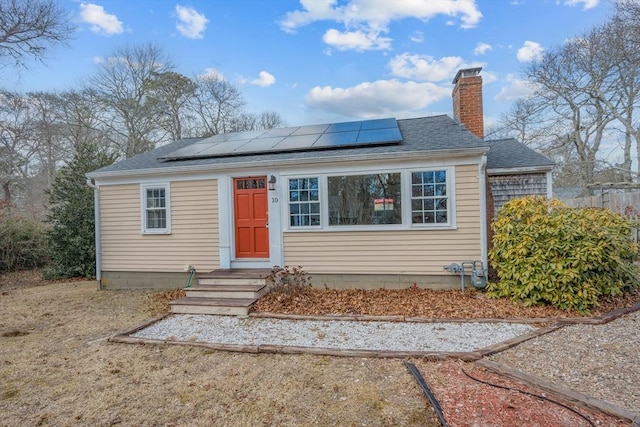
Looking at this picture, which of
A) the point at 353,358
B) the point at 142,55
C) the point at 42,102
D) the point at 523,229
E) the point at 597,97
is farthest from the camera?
the point at 142,55

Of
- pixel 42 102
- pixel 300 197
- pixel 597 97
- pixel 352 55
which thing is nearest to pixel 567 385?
pixel 300 197

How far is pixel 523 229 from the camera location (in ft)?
18.0

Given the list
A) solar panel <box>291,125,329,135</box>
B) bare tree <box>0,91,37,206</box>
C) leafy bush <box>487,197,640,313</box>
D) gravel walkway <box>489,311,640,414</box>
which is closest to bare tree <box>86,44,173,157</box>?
bare tree <box>0,91,37,206</box>

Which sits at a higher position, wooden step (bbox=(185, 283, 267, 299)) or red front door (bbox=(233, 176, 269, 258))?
red front door (bbox=(233, 176, 269, 258))

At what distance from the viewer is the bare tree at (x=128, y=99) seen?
60.4 ft

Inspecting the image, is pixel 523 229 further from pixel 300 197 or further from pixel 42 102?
pixel 42 102

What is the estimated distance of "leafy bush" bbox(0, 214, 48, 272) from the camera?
10.6 meters

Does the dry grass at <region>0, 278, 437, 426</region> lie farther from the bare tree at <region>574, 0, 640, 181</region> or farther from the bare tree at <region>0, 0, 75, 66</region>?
the bare tree at <region>574, 0, 640, 181</region>

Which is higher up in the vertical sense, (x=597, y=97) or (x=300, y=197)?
(x=597, y=97)

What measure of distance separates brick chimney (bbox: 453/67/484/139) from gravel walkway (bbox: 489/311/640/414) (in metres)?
5.32

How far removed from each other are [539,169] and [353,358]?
5869mm

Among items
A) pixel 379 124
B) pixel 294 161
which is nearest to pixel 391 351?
pixel 294 161

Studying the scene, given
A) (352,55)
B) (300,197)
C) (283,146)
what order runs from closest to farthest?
(300,197), (283,146), (352,55)

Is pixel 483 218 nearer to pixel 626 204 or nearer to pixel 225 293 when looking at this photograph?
pixel 225 293
